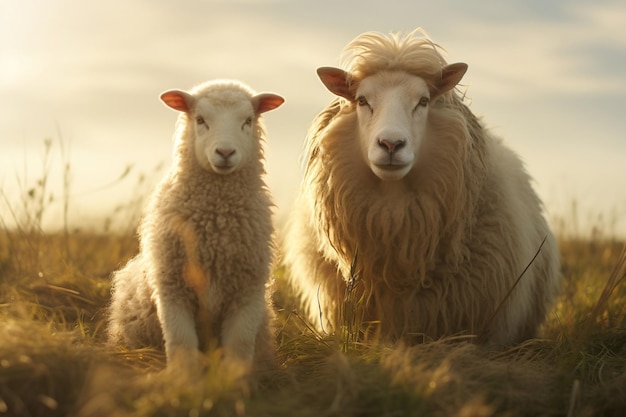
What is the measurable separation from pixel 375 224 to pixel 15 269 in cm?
338

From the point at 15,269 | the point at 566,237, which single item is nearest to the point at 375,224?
the point at 15,269

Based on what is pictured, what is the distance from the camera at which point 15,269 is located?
647 centimetres

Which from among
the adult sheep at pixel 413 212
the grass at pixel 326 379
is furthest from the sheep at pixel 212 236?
the adult sheep at pixel 413 212

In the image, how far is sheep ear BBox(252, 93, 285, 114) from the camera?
153 inches

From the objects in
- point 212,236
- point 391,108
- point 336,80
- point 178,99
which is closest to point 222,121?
point 178,99

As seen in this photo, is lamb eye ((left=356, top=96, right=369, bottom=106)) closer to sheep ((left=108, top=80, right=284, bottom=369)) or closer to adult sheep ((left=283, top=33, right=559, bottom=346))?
adult sheep ((left=283, top=33, right=559, bottom=346))

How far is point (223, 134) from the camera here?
143 inches

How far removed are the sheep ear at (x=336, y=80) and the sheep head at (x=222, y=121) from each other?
2.87 ft

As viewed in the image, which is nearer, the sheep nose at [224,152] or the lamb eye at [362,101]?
the sheep nose at [224,152]

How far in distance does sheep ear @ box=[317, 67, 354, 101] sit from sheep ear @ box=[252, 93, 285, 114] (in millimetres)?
867

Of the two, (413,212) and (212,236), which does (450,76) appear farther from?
(212,236)

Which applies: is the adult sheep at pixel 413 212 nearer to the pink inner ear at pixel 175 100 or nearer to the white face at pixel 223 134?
the white face at pixel 223 134

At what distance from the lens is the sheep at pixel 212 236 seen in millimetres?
3650

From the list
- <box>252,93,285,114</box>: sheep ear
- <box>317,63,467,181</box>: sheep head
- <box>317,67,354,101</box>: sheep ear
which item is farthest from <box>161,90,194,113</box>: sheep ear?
<box>317,67,354,101</box>: sheep ear
